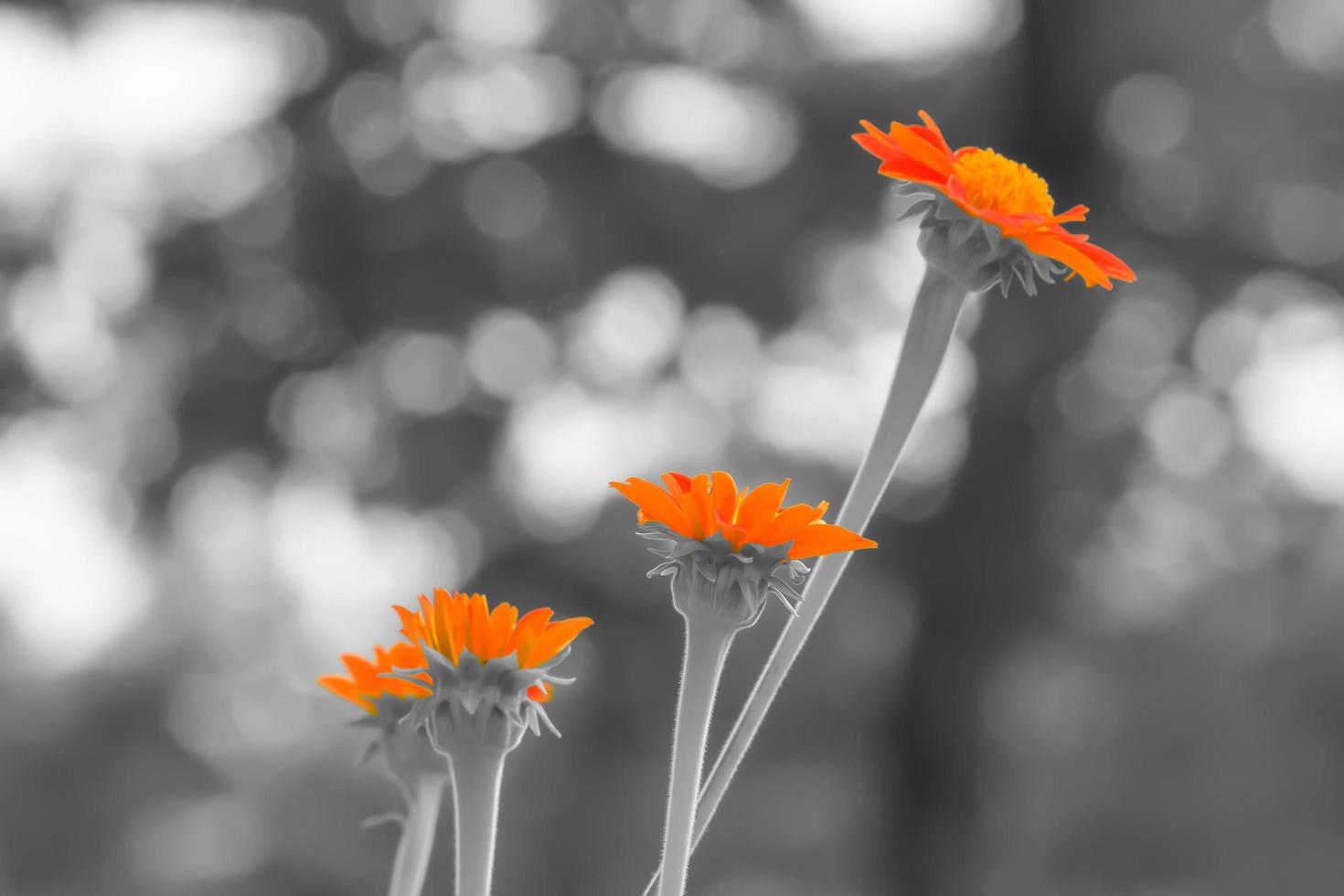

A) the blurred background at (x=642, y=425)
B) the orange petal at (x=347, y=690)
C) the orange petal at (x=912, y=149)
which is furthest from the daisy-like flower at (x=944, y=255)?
the blurred background at (x=642, y=425)

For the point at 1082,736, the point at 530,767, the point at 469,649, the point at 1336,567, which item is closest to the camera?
the point at 469,649

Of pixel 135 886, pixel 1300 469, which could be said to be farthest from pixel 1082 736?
pixel 135 886

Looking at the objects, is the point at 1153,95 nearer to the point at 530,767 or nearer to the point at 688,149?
the point at 688,149

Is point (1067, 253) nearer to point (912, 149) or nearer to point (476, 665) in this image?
point (912, 149)

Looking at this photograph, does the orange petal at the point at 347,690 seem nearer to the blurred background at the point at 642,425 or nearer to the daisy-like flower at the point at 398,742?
the daisy-like flower at the point at 398,742

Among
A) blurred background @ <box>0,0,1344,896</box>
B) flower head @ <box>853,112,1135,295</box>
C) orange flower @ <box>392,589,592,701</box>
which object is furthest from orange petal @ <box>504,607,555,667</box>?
blurred background @ <box>0,0,1344,896</box>

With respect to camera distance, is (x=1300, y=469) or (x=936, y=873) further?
(x=936, y=873)

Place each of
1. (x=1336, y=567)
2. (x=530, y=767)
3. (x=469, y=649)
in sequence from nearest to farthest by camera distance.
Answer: (x=469, y=649)
(x=1336, y=567)
(x=530, y=767)

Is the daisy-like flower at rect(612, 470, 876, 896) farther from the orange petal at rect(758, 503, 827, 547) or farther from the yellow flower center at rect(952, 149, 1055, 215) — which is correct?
the yellow flower center at rect(952, 149, 1055, 215)
